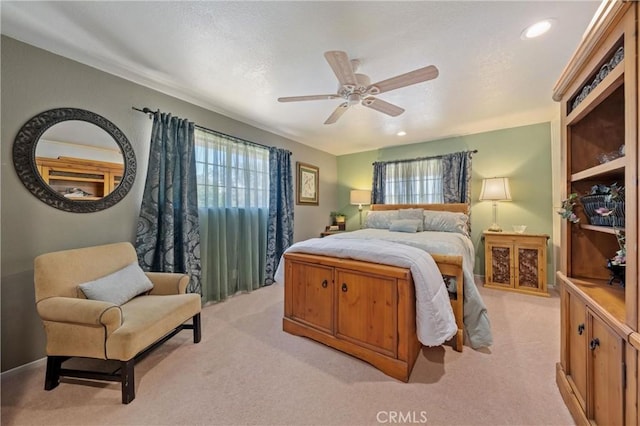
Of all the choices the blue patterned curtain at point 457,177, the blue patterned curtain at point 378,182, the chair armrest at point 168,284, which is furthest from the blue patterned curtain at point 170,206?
the blue patterned curtain at point 457,177

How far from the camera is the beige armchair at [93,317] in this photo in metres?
1.52

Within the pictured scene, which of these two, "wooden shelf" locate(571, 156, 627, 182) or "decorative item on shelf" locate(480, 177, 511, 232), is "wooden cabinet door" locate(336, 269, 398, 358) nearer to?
"wooden shelf" locate(571, 156, 627, 182)

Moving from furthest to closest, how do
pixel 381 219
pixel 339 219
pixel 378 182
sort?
pixel 339 219, pixel 378 182, pixel 381 219

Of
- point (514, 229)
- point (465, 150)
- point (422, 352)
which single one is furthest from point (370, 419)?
point (465, 150)

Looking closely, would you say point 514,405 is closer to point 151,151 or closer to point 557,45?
point 557,45

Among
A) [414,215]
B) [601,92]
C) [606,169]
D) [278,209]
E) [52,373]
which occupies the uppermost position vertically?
[601,92]

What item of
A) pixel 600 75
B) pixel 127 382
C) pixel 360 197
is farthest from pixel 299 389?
pixel 360 197

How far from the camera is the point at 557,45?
6.27 feet

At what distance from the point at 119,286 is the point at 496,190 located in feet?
15.3

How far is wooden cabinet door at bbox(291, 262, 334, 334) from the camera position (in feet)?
6.90

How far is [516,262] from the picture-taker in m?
3.48

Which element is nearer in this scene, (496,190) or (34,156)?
(34,156)

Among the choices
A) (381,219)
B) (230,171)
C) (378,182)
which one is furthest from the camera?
(378,182)

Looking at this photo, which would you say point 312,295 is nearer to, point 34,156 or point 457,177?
point 34,156
